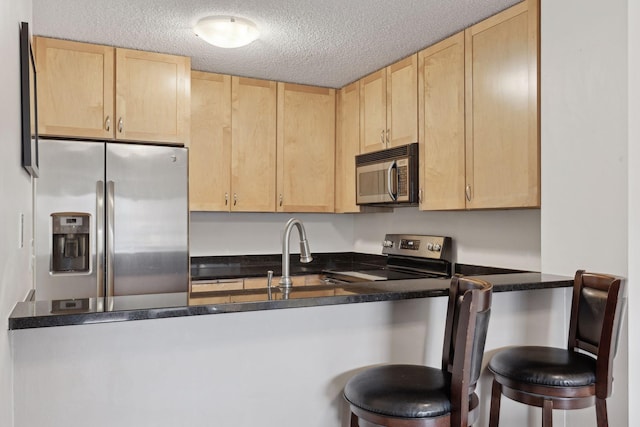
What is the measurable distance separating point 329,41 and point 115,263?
72.1 inches

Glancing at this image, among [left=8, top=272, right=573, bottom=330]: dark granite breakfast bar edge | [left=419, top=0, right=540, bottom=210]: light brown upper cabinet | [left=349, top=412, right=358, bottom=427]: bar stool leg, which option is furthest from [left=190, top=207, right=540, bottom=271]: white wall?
[left=349, top=412, right=358, bottom=427]: bar stool leg

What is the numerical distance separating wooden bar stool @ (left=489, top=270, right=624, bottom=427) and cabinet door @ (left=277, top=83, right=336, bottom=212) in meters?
2.34

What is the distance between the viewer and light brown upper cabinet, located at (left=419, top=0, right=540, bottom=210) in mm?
2420

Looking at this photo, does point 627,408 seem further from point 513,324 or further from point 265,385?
point 265,385

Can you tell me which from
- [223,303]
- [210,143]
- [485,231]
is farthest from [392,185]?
[223,303]

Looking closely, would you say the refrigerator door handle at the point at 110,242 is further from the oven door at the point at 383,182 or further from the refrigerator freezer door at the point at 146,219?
the oven door at the point at 383,182

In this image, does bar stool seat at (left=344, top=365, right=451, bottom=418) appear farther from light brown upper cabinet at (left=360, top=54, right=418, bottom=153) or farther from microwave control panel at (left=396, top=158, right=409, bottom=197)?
light brown upper cabinet at (left=360, top=54, right=418, bottom=153)

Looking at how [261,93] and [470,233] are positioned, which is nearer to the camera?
[470,233]

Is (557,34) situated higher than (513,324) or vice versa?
(557,34)

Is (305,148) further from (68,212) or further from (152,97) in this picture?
(68,212)

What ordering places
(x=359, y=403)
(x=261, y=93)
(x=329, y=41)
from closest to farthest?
(x=359, y=403) → (x=329, y=41) → (x=261, y=93)

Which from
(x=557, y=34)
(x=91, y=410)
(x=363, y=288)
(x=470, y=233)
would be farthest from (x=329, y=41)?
(x=91, y=410)

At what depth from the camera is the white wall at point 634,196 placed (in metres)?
1.96

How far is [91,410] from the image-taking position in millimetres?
1537
